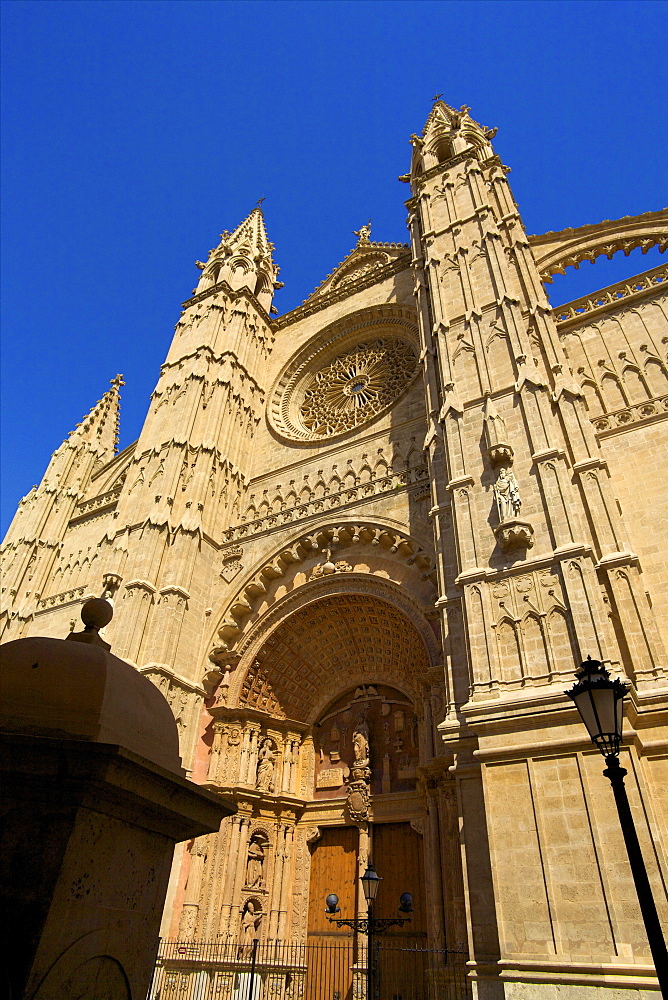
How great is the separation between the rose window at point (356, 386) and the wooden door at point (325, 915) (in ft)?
32.8

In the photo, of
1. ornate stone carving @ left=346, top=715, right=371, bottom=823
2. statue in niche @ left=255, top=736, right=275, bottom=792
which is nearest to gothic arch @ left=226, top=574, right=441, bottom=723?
statue in niche @ left=255, top=736, right=275, bottom=792

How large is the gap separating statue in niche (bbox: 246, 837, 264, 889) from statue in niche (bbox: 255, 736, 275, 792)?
980mm

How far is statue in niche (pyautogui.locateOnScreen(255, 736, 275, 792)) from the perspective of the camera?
43.6 ft

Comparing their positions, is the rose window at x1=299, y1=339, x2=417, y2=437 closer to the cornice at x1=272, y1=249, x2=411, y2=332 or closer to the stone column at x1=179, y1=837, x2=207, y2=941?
the cornice at x1=272, y1=249, x2=411, y2=332

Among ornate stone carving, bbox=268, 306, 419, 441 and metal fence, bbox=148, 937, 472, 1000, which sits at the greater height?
ornate stone carving, bbox=268, 306, 419, 441

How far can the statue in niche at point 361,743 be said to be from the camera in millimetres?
13273

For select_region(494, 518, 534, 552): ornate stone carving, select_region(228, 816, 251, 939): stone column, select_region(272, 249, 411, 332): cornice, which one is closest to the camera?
select_region(494, 518, 534, 552): ornate stone carving

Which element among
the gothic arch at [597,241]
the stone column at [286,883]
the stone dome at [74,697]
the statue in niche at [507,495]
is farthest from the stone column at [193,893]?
the gothic arch at [597,241]

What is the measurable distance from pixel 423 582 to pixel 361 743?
3845 millimetres

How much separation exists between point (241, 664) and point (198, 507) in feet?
14.0

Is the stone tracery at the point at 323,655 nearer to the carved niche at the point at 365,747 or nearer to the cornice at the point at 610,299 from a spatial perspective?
the carved niche at the point at 365,747

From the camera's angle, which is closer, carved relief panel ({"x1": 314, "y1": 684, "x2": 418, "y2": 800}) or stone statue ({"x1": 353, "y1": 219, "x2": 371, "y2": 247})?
carved relief panel ({"x1": 314, "y1": 684, "x2": 418, "y2": 800})

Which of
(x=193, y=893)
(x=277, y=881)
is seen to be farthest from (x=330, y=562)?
(x=193, y=893)

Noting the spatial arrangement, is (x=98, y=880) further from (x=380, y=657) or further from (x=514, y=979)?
(x=380, y=657)
